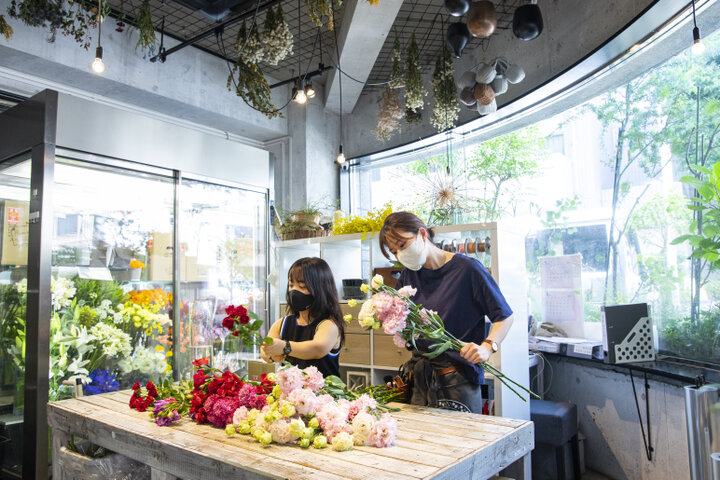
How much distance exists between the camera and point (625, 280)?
3.72 m

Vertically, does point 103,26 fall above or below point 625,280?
above

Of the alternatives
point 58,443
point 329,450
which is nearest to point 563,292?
point 329,450

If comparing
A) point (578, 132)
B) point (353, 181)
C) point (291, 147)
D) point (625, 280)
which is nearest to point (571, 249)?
point (625, 280)

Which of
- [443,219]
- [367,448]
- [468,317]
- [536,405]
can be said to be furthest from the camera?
[443,219]

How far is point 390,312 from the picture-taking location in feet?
5.88

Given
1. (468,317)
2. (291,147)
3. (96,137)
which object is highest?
(291,147)

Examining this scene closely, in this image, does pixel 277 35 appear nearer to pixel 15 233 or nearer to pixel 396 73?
pixel 396 73

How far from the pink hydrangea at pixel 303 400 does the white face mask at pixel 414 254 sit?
89cm

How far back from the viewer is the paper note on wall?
4086 millimetres

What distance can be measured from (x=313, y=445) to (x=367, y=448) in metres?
0.16

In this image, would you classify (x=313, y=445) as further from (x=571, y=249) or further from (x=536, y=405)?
(x=571, y=249)

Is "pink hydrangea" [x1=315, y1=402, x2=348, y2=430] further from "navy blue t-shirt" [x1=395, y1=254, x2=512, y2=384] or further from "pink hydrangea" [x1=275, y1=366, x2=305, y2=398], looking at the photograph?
"navy blue t-shirt" [x1=395, y1=254, x2=512, y2=384]

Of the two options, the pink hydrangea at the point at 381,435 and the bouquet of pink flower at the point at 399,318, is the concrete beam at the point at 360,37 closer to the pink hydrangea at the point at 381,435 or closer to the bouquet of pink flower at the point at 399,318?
the bouquet of pink flower at the point at 399,318

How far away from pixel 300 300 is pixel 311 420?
102 cm
